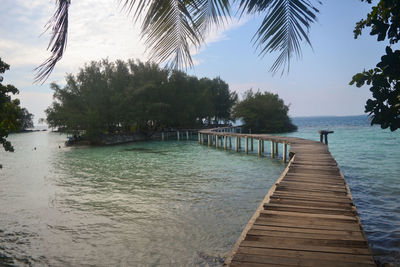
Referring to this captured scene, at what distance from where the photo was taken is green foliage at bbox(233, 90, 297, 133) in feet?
177

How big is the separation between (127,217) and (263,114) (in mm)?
49349

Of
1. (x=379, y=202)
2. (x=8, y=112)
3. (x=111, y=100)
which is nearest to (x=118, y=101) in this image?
(x=111, y=100)

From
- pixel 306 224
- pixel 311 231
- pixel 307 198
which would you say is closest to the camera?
pixel 311 231

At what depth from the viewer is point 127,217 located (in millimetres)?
6879

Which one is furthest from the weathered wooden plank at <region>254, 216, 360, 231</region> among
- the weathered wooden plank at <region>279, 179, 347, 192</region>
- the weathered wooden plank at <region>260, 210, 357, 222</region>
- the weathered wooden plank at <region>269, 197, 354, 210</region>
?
the weathered wooden plank at <region>279, 179, 347, 192</region>

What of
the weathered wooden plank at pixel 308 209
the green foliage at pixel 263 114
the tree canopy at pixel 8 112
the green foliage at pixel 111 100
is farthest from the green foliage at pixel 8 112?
the green foliage at pixel 263 114

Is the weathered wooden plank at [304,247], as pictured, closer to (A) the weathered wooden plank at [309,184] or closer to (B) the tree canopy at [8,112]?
(A) the weathered wooden plank at [309,184]

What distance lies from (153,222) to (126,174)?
705 cm

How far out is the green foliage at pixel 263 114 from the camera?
53806mm

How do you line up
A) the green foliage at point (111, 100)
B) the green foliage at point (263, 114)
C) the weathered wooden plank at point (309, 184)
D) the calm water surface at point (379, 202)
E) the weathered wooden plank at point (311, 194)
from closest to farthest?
the calm water surface at point (379, 202)
the weathered wooden plank at point (311, 194)
the weathered wooden plank at point (309, 184)
the green foliage at point (111, 100)
the green foliage at point (263, 114)

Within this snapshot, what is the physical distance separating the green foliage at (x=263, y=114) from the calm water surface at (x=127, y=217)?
41768mm

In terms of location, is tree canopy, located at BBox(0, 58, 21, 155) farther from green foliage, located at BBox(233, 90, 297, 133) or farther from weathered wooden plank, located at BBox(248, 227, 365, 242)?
green foliage, located at BBox(233, 90, 297, 133)

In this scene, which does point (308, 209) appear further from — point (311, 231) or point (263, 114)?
point (263, 114)

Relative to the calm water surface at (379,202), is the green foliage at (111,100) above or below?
above
